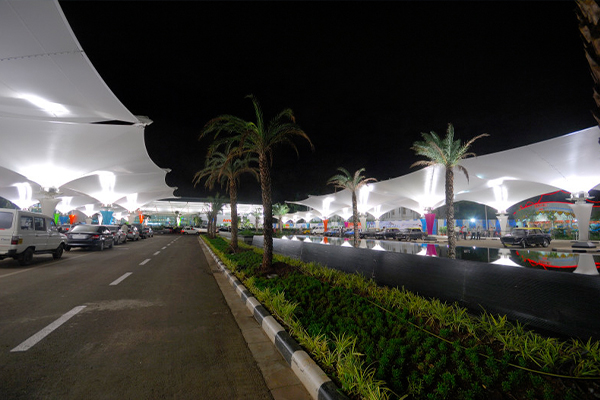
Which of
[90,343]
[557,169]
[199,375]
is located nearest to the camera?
[199,375]

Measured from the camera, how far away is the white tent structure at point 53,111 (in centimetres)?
1234

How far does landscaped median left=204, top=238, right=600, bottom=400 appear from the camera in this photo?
2.66 m

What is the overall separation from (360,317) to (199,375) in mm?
2567

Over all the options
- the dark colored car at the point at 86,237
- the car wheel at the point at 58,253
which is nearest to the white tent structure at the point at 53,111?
the dark colored car at the point at 86,237

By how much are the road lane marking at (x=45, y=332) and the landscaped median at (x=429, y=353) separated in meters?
3.52

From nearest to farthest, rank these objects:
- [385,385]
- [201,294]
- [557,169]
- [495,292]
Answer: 1. [385,385]
2. [495,292]
3. [201,294]
4. [557,169]

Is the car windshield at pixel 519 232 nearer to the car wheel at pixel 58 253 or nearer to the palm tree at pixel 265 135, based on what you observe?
the palm tree at pixel 265 135

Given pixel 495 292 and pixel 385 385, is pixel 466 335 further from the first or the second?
pixel 385 385

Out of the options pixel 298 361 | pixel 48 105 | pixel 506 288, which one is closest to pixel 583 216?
pixel 506 288

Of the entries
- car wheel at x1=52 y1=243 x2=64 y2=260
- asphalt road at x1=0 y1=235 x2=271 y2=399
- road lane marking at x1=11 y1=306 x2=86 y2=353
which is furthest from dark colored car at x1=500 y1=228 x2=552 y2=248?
car wheel at x1=52 y1=243 x2=64 y2=260

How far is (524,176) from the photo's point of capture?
29391 millimetres

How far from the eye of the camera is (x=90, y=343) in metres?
4.03

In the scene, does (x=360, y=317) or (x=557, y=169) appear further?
(x=557, y=169)

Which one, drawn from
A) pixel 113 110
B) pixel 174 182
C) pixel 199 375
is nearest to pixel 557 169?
pixel 199 375
